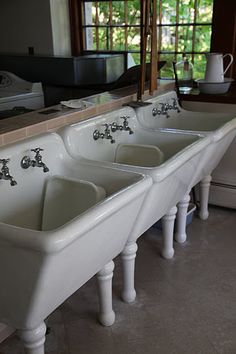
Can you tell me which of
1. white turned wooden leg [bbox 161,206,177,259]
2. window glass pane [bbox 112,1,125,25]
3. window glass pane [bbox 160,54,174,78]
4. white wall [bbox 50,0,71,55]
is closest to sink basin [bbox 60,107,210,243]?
white turned wooden leg [bbox 161,206,177,259]

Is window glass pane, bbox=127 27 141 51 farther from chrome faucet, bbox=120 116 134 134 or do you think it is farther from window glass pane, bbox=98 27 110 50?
chrome faucet, bbox=120 116 134 134

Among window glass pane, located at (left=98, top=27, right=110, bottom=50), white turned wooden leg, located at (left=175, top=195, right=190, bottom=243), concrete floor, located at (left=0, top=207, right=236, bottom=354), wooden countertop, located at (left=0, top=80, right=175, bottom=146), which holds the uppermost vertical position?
window glass pane, located at (left=98, top=27, right=110, bottom=50)

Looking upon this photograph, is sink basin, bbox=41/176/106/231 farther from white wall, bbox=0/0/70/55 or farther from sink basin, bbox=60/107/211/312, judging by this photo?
white wall, bbox=0/0/70/55

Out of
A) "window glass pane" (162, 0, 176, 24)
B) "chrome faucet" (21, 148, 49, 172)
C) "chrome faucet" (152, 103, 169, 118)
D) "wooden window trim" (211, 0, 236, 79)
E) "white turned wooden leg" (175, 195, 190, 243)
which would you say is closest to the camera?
"chrome faucet" (21, 148, 49, 172)

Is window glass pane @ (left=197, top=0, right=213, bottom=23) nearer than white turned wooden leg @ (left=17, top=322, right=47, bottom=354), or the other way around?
white turned wooden leg @ (left=17, top=322, right=47, bottom=354)

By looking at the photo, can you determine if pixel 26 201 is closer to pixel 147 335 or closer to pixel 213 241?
pixel 147 335

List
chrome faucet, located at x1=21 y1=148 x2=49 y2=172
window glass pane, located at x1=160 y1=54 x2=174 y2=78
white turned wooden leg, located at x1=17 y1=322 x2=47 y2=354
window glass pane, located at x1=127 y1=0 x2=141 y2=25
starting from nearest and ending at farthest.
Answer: white turned wooden leg, located at x1=17 y1=322 x2=47 y2=354 < chrome faucet, located at x1=21 y1=148 x2=49 y2=172 < window glass pane, located at x1=160 y1=54 x2=174 y2=78 < window glass pane, located at x1=127 y1=0 x2=141 y2=25

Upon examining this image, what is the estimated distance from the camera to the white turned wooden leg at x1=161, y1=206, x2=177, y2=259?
6.34ft

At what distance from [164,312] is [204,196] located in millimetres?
895

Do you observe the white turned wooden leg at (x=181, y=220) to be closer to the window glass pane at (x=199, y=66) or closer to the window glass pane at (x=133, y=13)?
the window glass pane at (x=199, y=66)

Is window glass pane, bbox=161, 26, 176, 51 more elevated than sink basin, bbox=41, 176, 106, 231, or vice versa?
window glass pane, bbox=161, 26, 176, 51

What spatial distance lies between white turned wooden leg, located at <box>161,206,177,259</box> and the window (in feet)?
4.24

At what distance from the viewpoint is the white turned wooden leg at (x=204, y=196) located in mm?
2350

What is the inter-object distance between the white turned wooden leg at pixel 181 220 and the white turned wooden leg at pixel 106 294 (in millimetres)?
708
